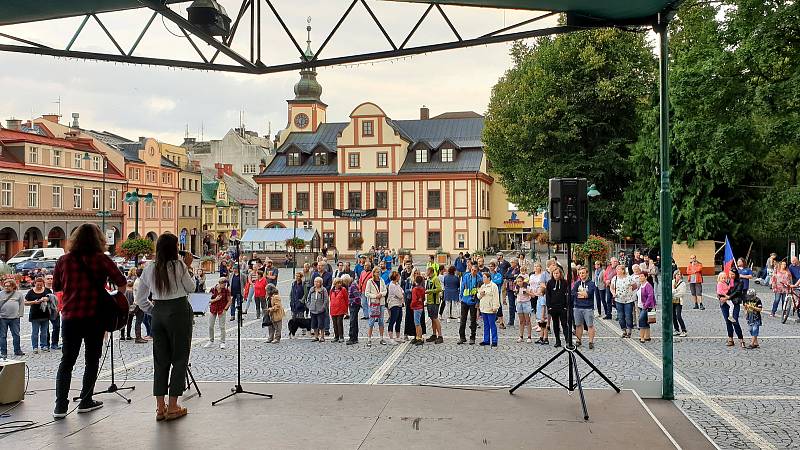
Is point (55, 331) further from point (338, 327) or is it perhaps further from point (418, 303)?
point (418, 303)

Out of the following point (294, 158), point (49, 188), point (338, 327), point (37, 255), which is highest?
point (294, 158)

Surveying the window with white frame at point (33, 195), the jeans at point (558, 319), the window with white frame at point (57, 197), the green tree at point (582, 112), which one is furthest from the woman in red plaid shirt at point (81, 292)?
the window with white frame at point (57, 197)

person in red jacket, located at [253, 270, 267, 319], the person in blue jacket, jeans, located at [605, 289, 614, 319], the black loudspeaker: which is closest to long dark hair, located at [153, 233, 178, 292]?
the black loudspeaker

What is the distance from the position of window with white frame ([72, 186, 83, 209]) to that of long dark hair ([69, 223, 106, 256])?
51987 millimetres

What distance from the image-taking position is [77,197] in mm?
54750

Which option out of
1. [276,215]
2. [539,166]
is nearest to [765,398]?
[539,166]

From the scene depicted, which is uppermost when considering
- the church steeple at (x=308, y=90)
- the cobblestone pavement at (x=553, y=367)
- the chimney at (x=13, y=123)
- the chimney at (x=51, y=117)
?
the church steeple at (x=308, y=90)

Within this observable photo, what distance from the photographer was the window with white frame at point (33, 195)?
162 feet

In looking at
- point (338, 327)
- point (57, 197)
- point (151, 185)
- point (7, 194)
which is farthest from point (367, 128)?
point (338, 327)

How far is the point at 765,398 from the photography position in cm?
948

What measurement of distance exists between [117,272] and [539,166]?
32.8 metres

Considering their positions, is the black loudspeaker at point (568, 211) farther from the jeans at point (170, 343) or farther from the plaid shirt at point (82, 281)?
the plaid shirt at point (82, 281)

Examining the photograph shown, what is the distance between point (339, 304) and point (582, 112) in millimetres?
25933

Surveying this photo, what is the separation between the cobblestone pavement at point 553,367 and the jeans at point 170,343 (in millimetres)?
2657
